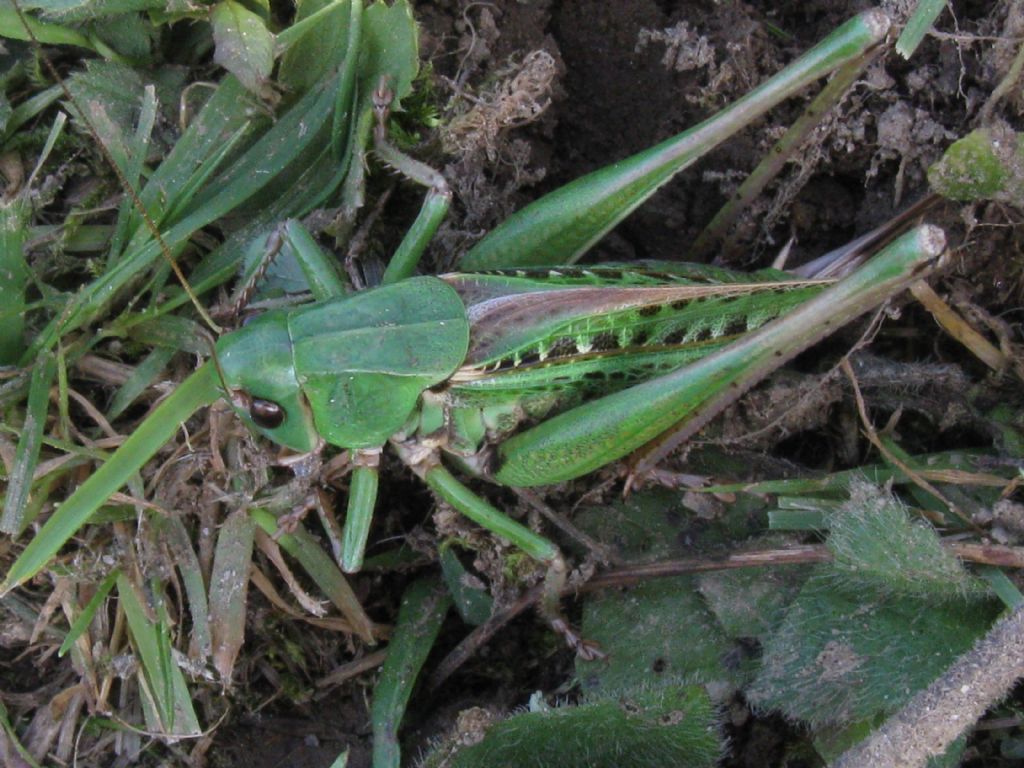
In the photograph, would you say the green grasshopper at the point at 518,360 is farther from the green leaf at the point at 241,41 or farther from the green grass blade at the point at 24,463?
the green leaf at the point at 241,41

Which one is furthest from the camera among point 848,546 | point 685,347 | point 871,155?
point 871,155

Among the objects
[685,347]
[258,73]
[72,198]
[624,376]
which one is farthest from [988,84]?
[72,198]

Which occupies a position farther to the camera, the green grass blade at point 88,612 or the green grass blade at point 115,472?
the green grass blade at point 88,612

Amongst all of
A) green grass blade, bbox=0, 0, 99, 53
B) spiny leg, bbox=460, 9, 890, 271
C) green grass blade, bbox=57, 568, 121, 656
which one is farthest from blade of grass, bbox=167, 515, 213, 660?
green grass blade, bbox=0, 0, 99, 53

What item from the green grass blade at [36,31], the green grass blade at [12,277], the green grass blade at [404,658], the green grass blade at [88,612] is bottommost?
the green grass blade at [404,658]

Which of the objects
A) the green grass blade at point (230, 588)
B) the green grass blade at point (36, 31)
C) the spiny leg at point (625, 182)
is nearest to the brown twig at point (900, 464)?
the spiny leg at point (625, 182)

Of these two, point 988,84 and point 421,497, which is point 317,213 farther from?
point 988,84
